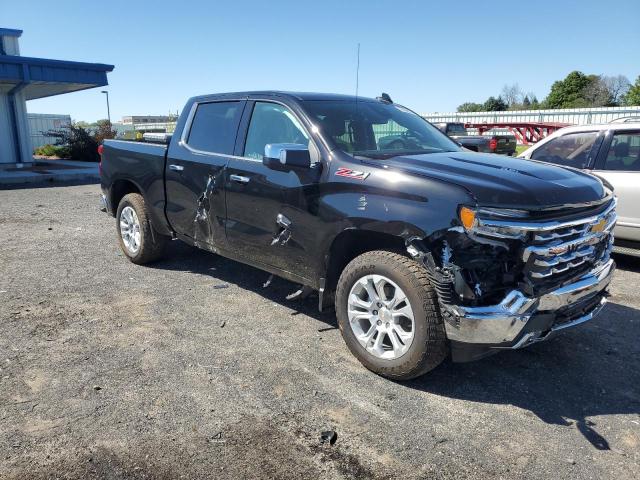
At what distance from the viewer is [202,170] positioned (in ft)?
16.7

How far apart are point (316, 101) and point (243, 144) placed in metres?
0.77

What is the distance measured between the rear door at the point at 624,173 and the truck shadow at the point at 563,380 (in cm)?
197

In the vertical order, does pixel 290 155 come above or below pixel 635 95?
below

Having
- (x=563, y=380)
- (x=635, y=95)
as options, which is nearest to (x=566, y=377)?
(x=563, y=380)

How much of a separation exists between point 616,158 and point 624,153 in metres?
0.10

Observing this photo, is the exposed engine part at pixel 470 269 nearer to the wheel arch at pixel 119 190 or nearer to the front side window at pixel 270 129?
the front side window at pixel 270 129

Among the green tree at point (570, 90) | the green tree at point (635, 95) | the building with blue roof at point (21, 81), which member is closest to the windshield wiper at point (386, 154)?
the building with blue roof at point (21, 81)

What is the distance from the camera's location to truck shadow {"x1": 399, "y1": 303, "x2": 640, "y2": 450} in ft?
11.1

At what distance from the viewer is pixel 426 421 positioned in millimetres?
3244

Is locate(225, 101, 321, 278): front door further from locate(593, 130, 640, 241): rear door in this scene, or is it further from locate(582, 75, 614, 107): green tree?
locate(582, 75, 614, 107): green tree

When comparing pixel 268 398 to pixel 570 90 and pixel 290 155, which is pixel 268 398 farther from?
pixel 570 90

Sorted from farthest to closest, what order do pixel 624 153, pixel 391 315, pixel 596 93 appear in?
pixel 596 93 < pixel 624 153 < pixel 391 315

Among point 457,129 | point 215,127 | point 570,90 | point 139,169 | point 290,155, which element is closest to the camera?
point 290,155

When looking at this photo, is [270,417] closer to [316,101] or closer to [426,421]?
[426,421]
